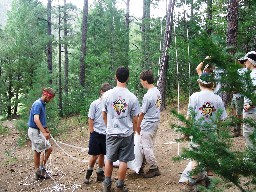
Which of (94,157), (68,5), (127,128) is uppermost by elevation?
(68,5)

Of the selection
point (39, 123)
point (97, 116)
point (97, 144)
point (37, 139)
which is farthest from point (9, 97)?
point (97, 144)

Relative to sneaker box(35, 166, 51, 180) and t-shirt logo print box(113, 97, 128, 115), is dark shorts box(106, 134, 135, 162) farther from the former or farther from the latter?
sneaker box(35, 166, 51, 180)

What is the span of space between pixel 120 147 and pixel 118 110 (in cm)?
60

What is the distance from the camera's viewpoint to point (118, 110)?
16.6ft

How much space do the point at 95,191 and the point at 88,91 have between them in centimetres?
1425

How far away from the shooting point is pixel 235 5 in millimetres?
8531

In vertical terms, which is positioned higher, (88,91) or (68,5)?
(68,5)

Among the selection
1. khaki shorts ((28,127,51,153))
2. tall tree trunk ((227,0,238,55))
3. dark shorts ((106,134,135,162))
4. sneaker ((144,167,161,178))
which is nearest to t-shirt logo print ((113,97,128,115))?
dark shorts ((106,134,135,162))

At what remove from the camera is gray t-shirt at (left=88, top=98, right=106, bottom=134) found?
19.6 feet

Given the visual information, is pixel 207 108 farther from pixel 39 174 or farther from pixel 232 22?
pixel 232 22

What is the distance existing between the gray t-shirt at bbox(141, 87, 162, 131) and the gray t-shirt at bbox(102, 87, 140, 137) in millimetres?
682

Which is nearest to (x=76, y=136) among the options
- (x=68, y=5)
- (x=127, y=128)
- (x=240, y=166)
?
(x=127, y=128)

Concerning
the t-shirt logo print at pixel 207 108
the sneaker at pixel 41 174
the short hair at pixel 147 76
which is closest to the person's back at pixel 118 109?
the short hair at pixel 147 76

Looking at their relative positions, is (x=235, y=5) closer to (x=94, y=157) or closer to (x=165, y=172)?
(x=165, y=172)
